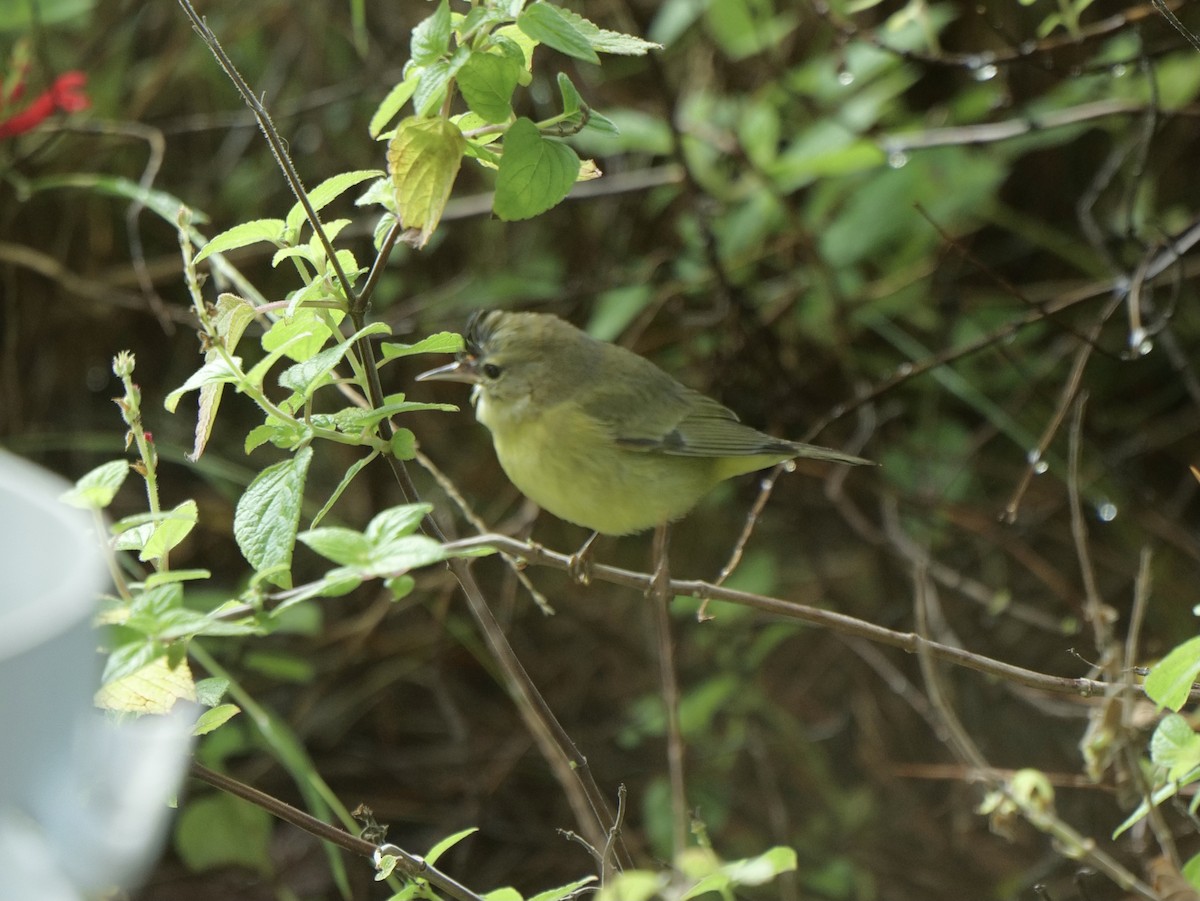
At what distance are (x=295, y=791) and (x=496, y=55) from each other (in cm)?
275

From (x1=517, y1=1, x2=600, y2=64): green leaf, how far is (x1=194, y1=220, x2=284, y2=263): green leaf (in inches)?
14.6

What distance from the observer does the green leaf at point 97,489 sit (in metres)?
1.29

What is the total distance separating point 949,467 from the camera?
3.76 metres

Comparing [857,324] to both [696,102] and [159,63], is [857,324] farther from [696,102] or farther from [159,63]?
[159,63]

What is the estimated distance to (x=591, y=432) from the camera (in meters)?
2.70

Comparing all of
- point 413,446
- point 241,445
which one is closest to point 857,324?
point 241,445

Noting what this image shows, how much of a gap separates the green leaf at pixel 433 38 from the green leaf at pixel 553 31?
97mm

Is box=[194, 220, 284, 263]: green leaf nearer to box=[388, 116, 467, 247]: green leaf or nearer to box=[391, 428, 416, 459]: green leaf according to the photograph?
box=[388, 116, 467, 247]: green leaf

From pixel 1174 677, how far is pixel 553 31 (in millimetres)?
947

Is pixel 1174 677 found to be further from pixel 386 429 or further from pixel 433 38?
pixel 433 38

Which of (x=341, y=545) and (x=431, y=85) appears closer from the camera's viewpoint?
(x=341, y=545)

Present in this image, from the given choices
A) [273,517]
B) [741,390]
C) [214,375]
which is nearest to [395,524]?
[273,517]

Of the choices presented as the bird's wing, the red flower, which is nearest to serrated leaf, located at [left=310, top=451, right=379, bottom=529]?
the bird's wing

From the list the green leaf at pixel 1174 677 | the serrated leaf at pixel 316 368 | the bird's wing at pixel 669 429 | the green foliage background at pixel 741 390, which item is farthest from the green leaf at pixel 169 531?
the green foliage background at pixel 741 390
